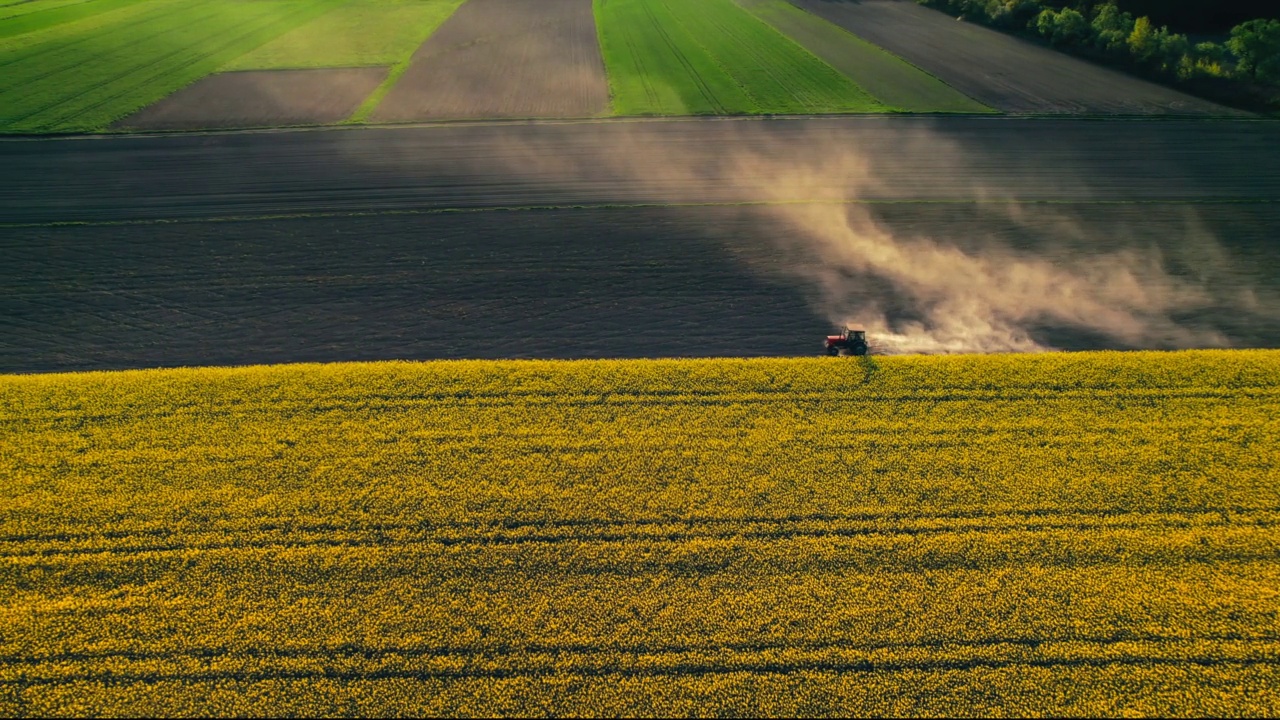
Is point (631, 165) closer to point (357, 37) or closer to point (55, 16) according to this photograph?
point (357, 37)

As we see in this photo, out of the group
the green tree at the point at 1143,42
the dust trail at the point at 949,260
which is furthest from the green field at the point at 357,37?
the green tree at the point at 1143,42

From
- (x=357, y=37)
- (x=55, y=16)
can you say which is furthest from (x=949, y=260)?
(x=55, y=16)

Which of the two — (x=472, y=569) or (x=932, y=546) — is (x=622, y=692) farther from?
(x=932, y=546)

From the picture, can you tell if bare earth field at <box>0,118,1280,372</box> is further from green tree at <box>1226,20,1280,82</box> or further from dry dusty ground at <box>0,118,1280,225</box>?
green tree at <box>1226,20,1280,82</box>

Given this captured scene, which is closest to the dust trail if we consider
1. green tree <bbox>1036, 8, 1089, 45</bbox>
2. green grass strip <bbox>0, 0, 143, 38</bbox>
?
green tree <bbox>1036, 8, 1089, 45</bbox>

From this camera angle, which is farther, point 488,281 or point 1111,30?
point 1111,30

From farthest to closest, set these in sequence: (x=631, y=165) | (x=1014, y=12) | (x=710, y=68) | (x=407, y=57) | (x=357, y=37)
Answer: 1. (x=357, y=37)
2. (x=1014, y=12)
3. (x=407, y=57)
4. (x=710, y=68)
5. (x=631, y=165)

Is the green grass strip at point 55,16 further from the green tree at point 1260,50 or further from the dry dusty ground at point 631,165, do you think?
the green tree at point 1260,50
